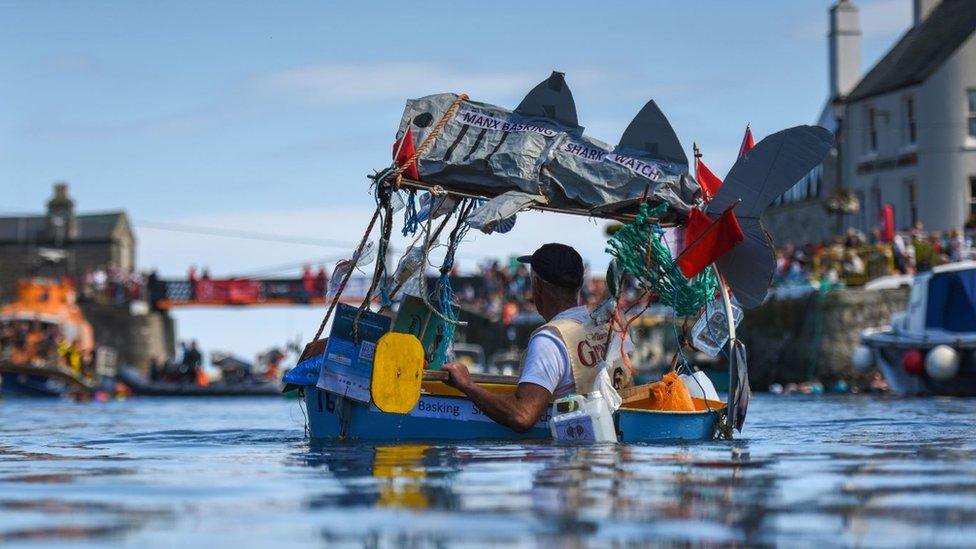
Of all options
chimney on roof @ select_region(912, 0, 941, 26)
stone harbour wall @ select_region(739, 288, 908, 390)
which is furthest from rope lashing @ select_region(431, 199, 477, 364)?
chimney on roof @ select_region(912, 0, 941, 26)

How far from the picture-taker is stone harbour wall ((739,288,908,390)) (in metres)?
40.2

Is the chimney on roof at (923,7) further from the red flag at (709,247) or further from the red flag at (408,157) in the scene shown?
the red flag at (408,157)

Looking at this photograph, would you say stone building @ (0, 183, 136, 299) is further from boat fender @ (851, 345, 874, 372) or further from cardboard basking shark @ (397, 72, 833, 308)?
cardboard basking shark @ (397, 72, 833, 308)

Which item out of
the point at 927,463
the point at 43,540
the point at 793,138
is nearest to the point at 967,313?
the point at 793,138

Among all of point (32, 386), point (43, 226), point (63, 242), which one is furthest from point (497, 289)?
point (43, 226)

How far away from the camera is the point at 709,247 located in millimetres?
12375

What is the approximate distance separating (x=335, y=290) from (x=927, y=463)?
5389mm

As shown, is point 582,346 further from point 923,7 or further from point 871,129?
point 923,7

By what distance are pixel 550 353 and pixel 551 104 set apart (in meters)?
2.63

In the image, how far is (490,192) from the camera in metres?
12.6

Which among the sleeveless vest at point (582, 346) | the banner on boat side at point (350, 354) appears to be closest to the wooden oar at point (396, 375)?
the banner on boat side at point (350, 354)

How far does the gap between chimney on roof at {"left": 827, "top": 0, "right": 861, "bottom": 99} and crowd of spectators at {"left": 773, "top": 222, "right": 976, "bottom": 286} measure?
12.5 meters

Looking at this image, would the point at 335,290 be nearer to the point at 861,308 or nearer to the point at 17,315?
the point at 861,308

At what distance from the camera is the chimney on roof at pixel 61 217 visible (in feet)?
301
